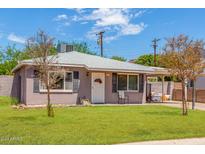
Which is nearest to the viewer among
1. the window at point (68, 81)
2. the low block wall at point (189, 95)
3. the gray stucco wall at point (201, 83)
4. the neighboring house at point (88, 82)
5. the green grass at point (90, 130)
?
the green grass at point (90, 130)

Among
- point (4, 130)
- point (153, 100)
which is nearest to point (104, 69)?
point (153, 100)

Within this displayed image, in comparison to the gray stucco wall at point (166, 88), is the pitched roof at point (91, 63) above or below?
above

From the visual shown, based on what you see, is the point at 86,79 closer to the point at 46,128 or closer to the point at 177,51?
the point at 177,51

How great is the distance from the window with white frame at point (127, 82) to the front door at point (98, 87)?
1.27 m

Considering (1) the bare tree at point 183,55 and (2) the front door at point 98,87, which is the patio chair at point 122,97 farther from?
(1) the bare tree at point 183,55

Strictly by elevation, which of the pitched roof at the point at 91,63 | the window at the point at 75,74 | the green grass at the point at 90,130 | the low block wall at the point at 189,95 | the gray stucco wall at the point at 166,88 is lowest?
the green grass at the point at 90,130

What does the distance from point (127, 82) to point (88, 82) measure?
3076 millimetres

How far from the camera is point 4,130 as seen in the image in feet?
36.3

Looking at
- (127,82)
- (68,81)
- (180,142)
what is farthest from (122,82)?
(180,142)

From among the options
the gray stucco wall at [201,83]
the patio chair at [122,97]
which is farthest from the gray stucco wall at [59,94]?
the gray stucco wall at [201,83]

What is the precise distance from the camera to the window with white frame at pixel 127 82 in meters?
24.7

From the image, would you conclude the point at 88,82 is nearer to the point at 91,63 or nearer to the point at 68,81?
the point at 91,63

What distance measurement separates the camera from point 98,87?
2402 centimetres
